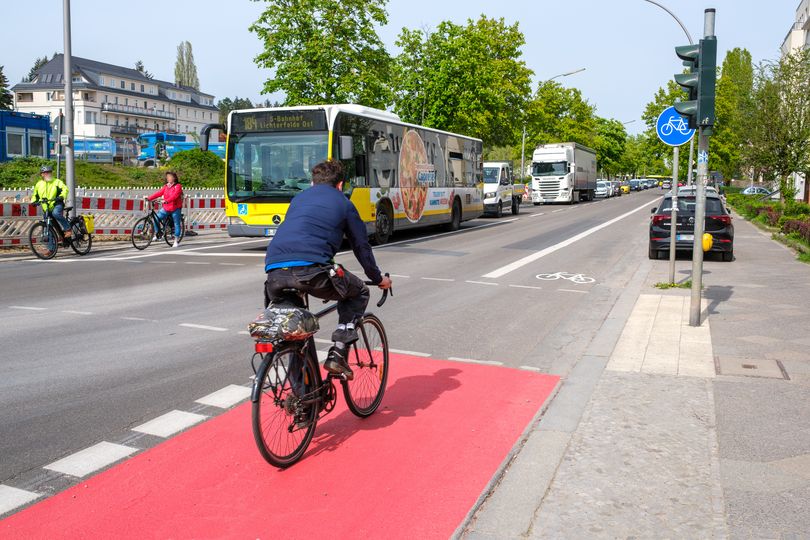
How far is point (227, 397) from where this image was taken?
573cm

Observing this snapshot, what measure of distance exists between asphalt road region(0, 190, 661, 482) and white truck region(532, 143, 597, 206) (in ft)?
111

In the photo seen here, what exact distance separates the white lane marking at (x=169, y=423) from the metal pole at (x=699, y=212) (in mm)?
5686

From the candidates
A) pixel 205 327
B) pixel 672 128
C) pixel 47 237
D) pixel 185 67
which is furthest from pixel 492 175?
pixel 185 67

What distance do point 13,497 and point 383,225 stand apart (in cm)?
1596

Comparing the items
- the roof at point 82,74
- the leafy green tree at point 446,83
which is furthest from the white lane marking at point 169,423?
the roof at point 82,74

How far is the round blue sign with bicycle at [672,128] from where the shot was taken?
11.7m

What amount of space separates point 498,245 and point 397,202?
2.90m

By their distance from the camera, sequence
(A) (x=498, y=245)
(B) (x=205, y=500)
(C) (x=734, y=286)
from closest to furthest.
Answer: (B) (x=205, y=500) < (C) (x=734, y=286) < (A) (x=498, y=245)

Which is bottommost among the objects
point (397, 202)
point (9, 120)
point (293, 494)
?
point (293, 494)

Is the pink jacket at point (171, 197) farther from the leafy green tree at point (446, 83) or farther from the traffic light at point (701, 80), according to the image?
the leafy green tree at point (446, 83)

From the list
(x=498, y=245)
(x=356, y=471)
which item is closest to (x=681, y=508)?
(x=356, y=471)

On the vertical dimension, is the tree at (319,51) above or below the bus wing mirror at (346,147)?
above

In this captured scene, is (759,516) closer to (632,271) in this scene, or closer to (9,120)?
(632,271)

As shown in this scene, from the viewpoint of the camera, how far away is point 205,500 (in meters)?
3.90
